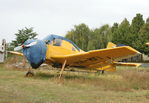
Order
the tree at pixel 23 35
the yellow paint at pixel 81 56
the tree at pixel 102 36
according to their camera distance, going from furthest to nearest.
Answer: the tree at pixel 102 36
the tree at pixel 23 35
the yellow paint at pixel 81 56

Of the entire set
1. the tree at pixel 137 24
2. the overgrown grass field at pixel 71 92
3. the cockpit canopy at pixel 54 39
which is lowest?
the overgrown grass field at pixel 71 92

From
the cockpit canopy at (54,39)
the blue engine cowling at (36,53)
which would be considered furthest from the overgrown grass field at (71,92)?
the cockpit canopy at (54,39)

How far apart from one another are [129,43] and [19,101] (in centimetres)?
4318

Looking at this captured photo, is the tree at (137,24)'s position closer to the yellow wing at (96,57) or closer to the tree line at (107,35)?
the tree line at (107,35)

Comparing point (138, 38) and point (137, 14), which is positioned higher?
point (137, 14)

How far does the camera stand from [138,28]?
1821 inches

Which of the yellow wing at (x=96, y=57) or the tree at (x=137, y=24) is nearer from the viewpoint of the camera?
the yellow wing at (x=96, y=57)

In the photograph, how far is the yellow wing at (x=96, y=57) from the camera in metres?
9.16

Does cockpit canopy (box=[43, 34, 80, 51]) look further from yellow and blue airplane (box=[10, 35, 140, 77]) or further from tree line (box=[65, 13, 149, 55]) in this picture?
tree line (box=[65, 13, 149, 55])

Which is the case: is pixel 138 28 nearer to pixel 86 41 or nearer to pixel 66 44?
pixel 86 41

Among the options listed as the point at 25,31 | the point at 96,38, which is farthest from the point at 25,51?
the point at 96,38

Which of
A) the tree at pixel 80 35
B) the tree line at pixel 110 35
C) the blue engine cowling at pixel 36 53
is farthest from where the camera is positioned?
the tree at pixel 80 35

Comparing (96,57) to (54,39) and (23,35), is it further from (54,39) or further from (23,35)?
(23,35)

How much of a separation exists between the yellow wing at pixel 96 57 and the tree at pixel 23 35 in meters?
24.5
